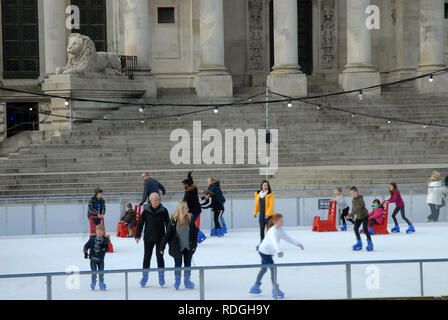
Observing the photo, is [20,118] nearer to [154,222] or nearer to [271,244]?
[154,222]

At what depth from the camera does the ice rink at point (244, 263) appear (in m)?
12.9

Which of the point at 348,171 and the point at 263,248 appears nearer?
the point at 263,248

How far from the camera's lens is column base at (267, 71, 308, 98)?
40062mm

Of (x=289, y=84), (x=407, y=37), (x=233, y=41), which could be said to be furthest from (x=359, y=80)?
(x=233, y=41)

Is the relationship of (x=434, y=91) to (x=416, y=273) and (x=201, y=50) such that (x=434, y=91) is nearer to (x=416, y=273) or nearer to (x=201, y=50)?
(x=201, y=50)

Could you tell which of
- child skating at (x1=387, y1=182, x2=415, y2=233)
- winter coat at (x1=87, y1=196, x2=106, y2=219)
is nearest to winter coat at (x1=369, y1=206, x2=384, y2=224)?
child skating at (x1=387, y1=182, x2=415, y2=233)

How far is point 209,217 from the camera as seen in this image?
25.4 meters

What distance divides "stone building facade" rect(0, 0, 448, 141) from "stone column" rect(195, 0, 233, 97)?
0.14 feet

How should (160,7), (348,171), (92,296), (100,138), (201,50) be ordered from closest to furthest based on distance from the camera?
(92,296) → (348,171) → (100,138) → (201,50) → (160,7)

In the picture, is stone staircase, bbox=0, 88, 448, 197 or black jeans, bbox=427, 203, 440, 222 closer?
black jeans, bbox=427, 203, 440, 222

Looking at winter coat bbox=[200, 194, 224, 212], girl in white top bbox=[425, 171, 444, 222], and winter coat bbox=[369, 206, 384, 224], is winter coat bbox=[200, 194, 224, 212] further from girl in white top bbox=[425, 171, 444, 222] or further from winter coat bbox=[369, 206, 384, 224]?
girl in white top bbox=[425, 171, 444, 222]

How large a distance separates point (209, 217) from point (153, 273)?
12537 mm

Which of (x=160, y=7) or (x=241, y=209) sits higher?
(x=160, y=7)
